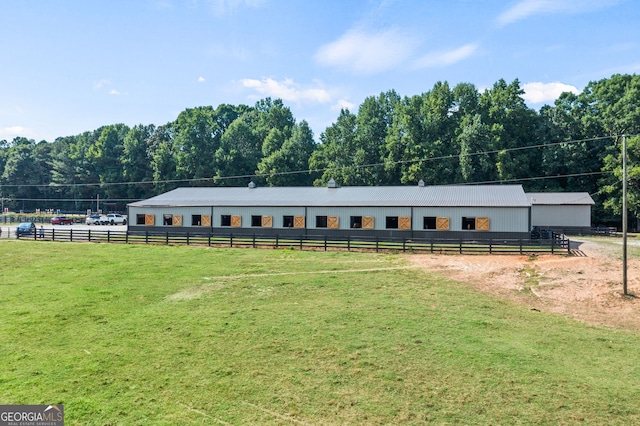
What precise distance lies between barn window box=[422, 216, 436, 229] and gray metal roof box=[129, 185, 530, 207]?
3.45 feet

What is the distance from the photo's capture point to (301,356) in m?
9.95

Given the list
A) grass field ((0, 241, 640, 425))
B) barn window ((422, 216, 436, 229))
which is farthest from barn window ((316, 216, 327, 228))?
grass field ((0, 241, 640, 425))

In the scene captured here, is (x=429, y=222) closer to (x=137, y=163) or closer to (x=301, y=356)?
(x=301, y=356)

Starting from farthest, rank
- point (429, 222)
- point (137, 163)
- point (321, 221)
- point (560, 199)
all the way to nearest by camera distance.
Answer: point (137, 163)
point (560, 199)
point (321, 221)
point (429, 222)

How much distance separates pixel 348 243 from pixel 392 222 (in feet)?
22.3

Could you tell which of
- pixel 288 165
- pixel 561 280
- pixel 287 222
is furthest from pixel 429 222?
pixel 288 165

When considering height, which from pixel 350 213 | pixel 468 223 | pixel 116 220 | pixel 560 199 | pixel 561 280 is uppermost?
pixel 560 199

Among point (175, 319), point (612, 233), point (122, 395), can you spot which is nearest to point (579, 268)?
point (175, 319)

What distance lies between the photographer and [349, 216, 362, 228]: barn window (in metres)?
35.7

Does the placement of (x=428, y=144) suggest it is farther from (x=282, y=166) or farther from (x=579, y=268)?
(x=579, y=268)

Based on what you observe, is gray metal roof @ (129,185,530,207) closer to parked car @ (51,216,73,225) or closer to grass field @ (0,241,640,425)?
grass field @ (0,241,640,425)

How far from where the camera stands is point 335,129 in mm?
73250

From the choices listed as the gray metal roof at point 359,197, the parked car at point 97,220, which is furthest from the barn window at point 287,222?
the parked car at point 97,220

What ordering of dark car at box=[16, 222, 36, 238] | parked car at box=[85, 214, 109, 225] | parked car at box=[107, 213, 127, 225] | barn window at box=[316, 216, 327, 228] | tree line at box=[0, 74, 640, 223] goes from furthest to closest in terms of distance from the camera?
parked car at box=[107, 213, 127, 225]
parked car at box=[85, 214, 109, 225]
tree line at box=[0, 74, 640, 223]
dark car at box=[16, 222, 36, 238]
barn window at box=[316, 216, 327, 228]
